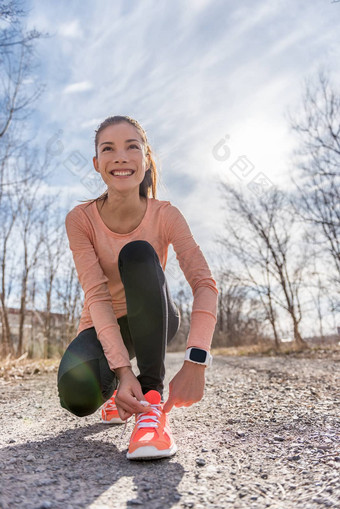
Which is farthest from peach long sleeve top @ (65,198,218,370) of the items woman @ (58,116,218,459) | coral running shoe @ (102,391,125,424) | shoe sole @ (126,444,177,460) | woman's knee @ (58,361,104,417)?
coral running shoe @ (102,391,125,424)

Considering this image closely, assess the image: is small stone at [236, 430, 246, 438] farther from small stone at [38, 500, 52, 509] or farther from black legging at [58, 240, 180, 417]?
small stone at [38, 500, 52, 509]

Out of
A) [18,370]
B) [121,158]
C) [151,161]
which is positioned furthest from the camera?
[18,370]

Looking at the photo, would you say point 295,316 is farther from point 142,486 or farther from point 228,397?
point 142,486

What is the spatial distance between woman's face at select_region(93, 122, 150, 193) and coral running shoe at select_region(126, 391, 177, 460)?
1000mm

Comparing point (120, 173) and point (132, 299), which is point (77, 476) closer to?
point (132, 299)

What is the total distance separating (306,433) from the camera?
1542 millimetres

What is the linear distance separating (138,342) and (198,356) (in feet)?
0.97

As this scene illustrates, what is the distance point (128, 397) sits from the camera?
52.1 inches

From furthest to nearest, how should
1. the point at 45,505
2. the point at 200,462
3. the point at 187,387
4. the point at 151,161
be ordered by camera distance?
the point at 151,161 → the point at 187,387 → the point at 200,462 → the point at 45,505

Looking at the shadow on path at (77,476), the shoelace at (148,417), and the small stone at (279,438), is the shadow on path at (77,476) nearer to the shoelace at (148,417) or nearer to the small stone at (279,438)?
the shoelace at (148,417)

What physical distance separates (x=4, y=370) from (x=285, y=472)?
4105mm

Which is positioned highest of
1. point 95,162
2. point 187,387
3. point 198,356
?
point 95,162

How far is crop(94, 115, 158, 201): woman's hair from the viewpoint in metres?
1.86

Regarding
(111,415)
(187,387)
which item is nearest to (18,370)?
(111,415)
